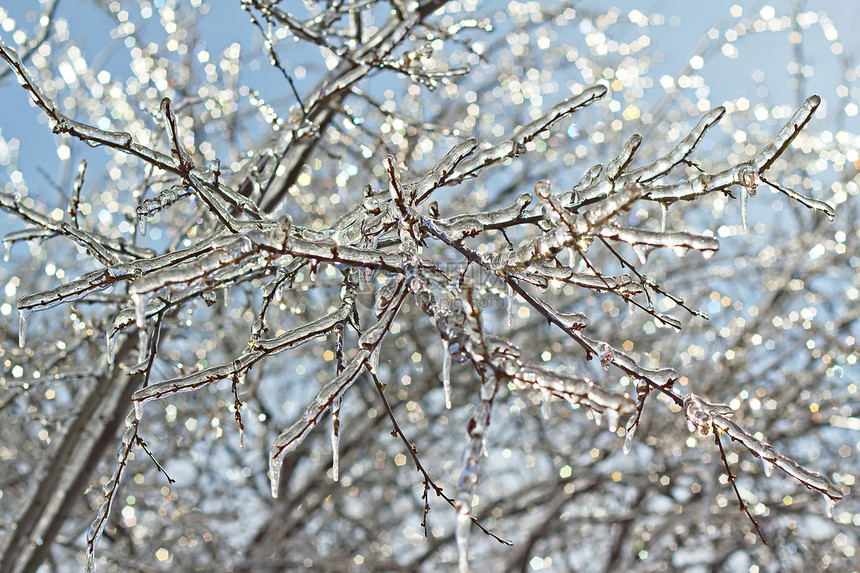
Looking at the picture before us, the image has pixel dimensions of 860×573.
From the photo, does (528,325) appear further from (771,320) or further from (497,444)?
(771,320)

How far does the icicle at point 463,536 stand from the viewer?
0.95 meters

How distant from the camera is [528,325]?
548 cm

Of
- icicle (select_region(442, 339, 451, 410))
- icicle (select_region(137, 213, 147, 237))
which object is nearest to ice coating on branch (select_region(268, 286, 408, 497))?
icicle (select_region(442, 339, 451, 410))

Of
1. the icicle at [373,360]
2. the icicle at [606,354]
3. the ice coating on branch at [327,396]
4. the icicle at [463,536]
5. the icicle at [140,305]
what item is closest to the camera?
the icicle at [463,536]

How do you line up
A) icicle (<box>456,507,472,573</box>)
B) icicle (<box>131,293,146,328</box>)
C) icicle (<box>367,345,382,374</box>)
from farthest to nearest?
1. icicle (<box>367,345,382,374</box>)
2. icicle (<box>131,293,146,328</box>)
3. icicle (<box>456,507,472,573</box>)

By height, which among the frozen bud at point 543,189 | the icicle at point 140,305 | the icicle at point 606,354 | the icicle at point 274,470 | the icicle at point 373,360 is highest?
the icicle at point 140,305

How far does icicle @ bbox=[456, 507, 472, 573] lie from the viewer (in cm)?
95

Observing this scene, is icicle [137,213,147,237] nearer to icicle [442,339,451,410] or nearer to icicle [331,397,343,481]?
icicle [331,397,343,481]

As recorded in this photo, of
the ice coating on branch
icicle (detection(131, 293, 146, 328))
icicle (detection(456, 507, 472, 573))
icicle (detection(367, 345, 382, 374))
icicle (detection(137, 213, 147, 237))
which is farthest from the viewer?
icicle (detection(137, 213, 147, 237))

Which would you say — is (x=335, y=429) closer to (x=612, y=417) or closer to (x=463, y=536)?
(x=463, y=536)

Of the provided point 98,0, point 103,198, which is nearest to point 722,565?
point 98,0

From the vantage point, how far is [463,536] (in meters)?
0.95

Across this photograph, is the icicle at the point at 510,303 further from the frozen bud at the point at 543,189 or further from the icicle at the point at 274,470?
the icicle at the point at 274,470

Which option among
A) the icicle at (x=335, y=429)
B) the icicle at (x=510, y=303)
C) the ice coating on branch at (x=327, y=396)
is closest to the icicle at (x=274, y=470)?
the ice coating on branch at (x=327, y=396)
